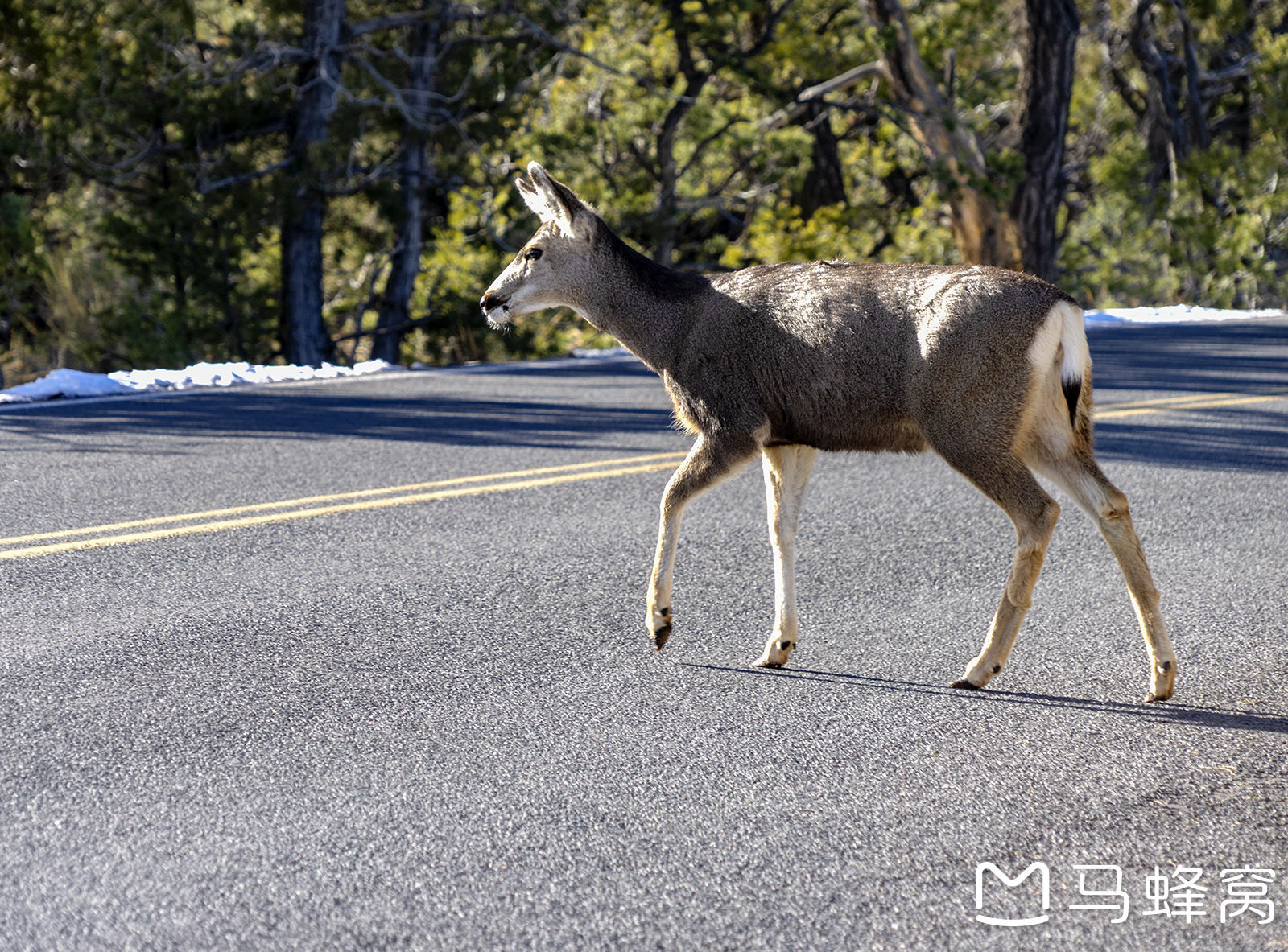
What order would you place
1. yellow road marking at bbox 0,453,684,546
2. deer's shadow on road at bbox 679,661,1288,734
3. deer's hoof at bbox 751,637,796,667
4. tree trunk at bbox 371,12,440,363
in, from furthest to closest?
tree trunk at bbox 371,12,440,363 < yellow road marking at bbox 0,453,684,546 < deer's hoof at bbox 751,637,796,667 < deer's shadow on road at bbox 679,661,1288,734

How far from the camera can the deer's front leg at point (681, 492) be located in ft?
15.3

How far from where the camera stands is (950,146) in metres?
20.8

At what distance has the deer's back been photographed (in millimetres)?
4340

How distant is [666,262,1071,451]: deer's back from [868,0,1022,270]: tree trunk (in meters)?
16.4

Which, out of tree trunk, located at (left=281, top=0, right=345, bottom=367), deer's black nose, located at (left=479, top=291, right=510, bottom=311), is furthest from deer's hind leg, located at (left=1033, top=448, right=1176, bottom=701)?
tree trunk, located at (left=281, top=0, right=345, bottom=367)

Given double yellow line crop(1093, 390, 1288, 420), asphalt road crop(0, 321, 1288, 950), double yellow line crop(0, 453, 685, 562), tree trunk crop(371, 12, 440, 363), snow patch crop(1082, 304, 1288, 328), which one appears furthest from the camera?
tree trunk crop(371, 12, 440, 363)

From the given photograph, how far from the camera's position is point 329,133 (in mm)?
19312

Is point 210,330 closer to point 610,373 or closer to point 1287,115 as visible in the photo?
point 610,373

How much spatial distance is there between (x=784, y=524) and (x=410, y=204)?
57.3 feet

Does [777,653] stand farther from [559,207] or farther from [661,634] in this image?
[559,207]

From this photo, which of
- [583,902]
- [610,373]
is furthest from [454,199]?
[583,902]

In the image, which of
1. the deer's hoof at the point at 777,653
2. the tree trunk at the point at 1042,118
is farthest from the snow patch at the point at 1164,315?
the deer's hoof at the point at 777,653

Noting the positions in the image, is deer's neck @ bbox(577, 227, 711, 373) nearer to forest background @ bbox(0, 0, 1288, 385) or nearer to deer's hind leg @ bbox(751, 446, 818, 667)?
deer's hind leg @ bbox(751, 446, 818, 667)

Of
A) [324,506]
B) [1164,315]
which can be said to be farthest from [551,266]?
[1164,315]
